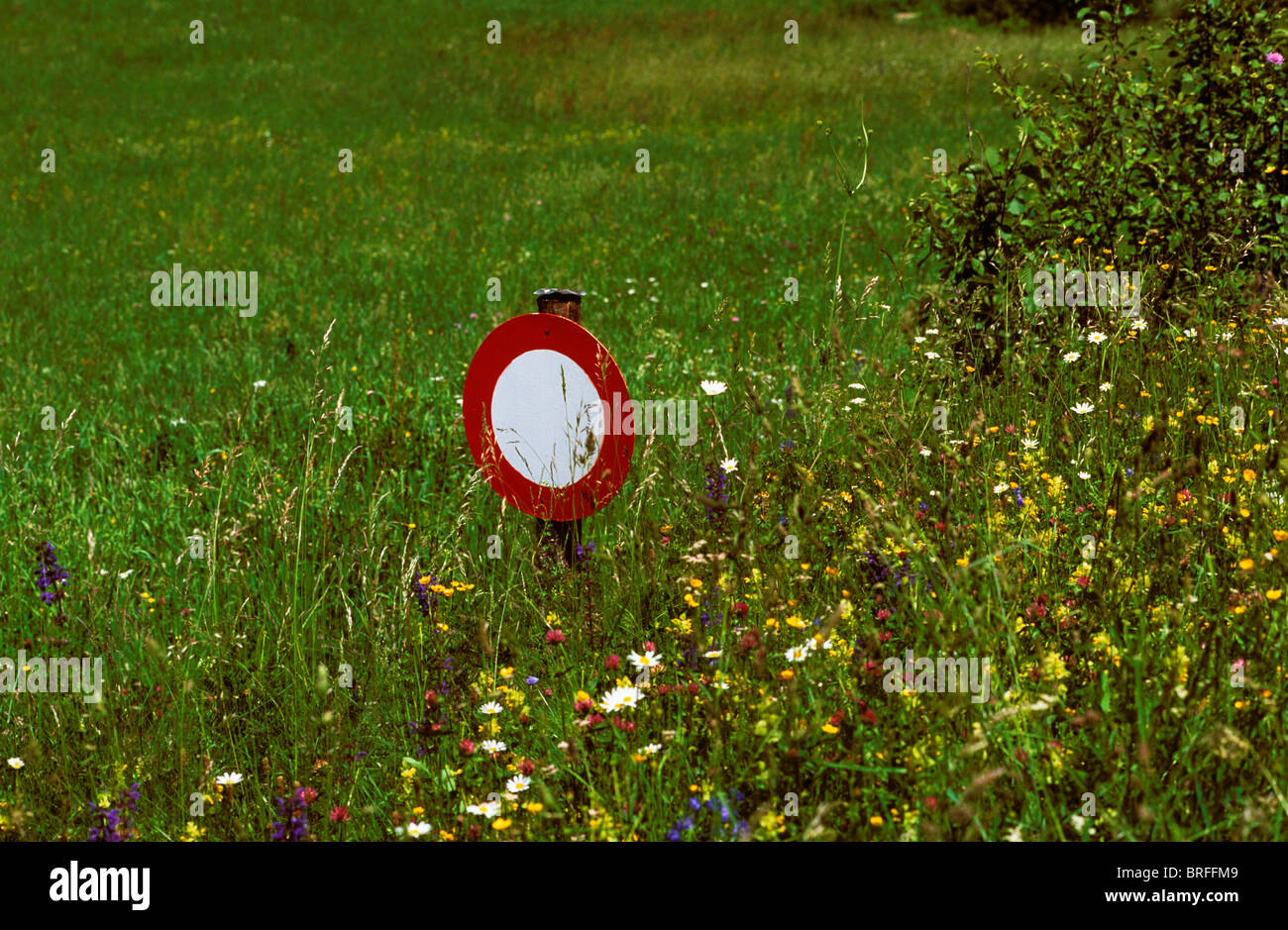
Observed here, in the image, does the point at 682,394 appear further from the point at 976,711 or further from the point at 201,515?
the point at 976,711

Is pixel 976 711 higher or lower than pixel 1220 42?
lower

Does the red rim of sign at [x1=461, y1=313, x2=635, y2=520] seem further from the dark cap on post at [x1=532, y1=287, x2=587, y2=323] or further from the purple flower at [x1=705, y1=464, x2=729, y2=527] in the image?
the purple flower at [x1=705, y1=464, x2=729, y2=527]

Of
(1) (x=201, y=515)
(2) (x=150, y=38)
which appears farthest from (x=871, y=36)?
(1) (x=201, y=515)

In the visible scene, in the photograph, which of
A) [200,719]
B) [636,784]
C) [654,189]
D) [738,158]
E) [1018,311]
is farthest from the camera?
[738,158]

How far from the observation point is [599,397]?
290 cm

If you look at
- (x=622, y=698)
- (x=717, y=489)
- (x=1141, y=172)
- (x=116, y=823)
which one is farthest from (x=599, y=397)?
(x=1141, y=172)

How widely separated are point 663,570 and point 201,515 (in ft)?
8.27

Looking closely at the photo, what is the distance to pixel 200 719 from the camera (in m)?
2.83

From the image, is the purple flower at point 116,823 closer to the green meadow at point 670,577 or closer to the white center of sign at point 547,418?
the green meadow at point 670,577

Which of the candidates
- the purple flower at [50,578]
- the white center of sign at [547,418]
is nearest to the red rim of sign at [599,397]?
the white center of sign at [547,418]

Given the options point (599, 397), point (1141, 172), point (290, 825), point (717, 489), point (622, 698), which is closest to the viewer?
point (290, 825)

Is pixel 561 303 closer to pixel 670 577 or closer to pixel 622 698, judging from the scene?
pixel 670 577

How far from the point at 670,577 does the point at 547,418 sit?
0.61m

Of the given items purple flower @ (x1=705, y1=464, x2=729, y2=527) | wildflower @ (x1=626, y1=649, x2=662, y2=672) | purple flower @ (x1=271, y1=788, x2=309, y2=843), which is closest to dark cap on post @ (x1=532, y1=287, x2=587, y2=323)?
purple flower @ (x1=705, y1=464, x2=729, y2=527)
